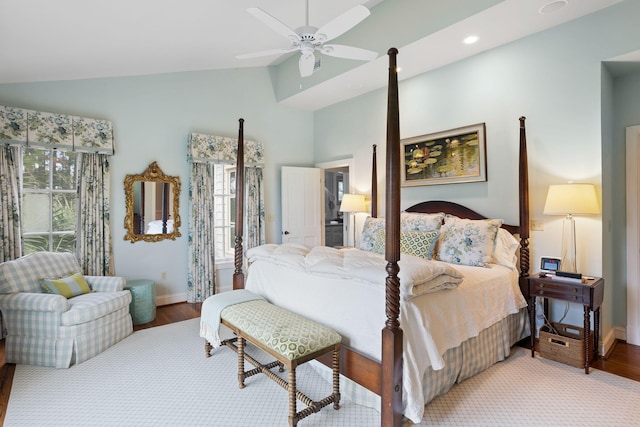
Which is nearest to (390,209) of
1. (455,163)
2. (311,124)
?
(455,163)

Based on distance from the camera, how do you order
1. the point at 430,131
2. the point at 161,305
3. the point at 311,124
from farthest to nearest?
the point at 311,124 < the point at 161,305 < the point at 430,131

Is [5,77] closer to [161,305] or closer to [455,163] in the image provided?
[161,305]

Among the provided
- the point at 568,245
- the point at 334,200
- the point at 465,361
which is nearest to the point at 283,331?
the point at 465,361

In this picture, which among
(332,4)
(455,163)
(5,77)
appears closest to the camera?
(5,77)

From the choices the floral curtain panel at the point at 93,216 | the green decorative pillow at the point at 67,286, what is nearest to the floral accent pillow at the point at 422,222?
the green decorative pillow at the point at 67,286

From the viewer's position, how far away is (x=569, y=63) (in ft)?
10.3

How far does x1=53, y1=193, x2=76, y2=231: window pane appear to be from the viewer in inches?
153

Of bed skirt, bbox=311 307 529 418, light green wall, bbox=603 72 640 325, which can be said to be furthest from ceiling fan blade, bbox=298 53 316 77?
light green wall, bbox=603 72 640 325

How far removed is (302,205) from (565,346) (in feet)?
12.9

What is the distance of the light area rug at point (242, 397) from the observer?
2.12 metres

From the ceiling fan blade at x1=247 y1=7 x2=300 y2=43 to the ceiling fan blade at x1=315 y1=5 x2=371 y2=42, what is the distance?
0.18 metres

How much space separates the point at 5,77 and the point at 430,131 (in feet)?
15.0

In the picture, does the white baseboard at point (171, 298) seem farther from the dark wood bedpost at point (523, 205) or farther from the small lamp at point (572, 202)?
the small lamp at point (572, 202)

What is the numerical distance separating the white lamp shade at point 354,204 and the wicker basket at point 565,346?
265cm
